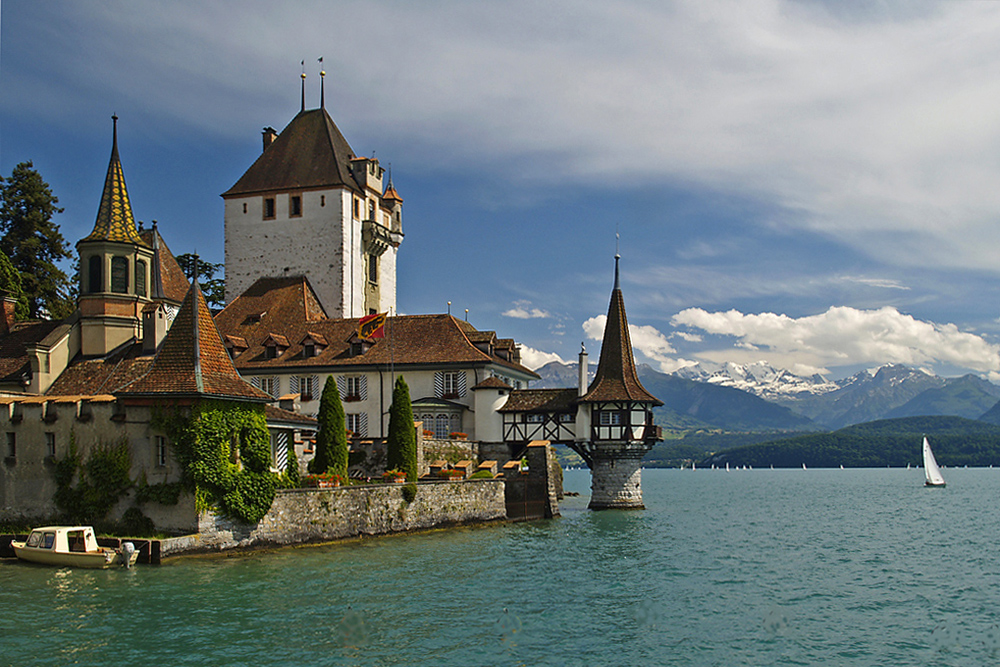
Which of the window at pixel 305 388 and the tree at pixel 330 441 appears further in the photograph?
the window at pixel 305 388

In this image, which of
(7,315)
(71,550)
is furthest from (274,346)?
(71,550)

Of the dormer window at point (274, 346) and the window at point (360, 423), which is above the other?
the dormer window at point (274, 346)

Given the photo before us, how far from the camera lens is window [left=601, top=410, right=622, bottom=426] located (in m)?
54.8

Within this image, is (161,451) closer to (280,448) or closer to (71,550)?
(71,550)

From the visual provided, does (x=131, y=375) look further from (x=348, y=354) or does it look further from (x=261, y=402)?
(x=348, y=354)

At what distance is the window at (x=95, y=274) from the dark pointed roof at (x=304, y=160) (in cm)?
2840

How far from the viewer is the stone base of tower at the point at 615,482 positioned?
2194 inches

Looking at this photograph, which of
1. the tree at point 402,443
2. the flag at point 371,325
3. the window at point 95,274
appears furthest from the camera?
the flag at point 371,325

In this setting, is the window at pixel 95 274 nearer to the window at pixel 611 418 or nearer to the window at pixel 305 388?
the window at pixel 305 388

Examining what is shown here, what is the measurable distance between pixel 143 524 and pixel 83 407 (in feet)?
16.1

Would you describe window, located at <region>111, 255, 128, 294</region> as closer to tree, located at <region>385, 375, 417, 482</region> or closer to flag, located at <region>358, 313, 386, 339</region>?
tree, located at <region>385, 375, 417, 482</region>

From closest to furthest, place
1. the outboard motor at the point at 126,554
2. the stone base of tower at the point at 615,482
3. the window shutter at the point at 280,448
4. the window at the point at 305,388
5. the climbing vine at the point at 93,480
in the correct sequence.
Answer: the outboard motor at the point at 126,554 → the climbing vine at the point at 93,480 → the window shutter at the point at 280,448 → the stone base of tower at the point at 615,482 → the window at the point at 305,388

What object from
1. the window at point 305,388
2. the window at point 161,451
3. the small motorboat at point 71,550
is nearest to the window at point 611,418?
the window at point 305,388

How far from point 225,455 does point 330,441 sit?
10.3 metres
